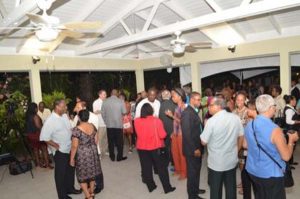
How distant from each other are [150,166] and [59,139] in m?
1.41

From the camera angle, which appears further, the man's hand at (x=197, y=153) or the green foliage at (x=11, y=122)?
the green foliage at (x=11, y=122)

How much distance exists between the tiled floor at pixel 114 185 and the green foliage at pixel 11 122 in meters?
1.03

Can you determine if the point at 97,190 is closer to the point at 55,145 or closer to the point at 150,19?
the point at 55,145

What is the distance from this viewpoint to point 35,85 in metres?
7.70

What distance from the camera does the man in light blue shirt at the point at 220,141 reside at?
2.87 metres

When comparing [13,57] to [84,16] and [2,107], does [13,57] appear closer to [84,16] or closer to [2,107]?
[2,107]

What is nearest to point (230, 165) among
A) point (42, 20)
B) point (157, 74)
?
point (42, 20)

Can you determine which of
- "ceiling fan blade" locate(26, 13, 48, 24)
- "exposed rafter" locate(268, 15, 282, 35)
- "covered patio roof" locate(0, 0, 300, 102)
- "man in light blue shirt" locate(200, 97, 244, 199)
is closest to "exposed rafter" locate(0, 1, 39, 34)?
"covered patio roof" locate(0, 0, 300, 102)

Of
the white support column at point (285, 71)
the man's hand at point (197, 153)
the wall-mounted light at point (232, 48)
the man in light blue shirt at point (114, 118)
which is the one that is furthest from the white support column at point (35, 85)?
the white support column at point (285, 71)

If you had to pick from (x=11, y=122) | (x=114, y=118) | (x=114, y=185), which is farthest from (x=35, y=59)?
(x=114, y=185)

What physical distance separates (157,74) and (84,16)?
18.1ft

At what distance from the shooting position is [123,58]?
10.1m

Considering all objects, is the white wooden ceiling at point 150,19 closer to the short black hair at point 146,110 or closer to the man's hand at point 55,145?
the short black hair at point 146,110

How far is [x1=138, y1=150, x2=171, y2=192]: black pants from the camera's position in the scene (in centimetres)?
402
